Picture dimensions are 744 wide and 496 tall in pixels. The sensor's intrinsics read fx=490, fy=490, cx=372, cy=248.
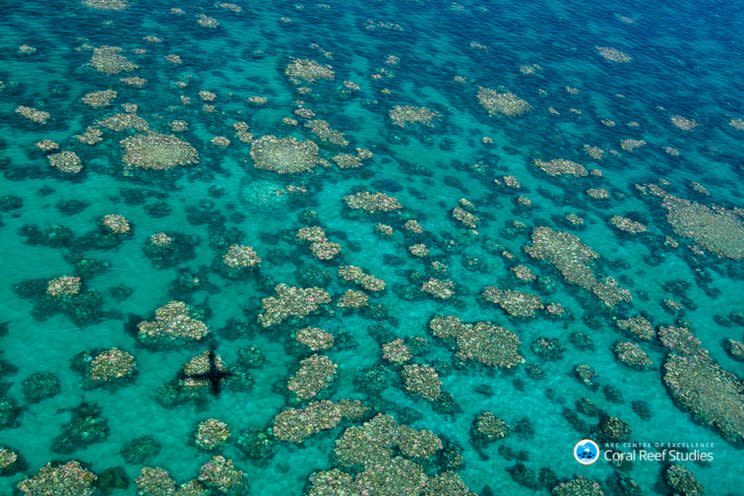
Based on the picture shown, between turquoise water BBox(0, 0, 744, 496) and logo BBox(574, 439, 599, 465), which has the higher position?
turquoise water BBox(0, 0, 744, 496)

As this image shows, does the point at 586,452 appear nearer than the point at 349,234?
Yes

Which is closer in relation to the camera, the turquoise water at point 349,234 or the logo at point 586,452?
the turquoise water at point 349,234

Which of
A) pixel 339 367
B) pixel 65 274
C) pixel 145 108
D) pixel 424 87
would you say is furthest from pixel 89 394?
pixel 424 87

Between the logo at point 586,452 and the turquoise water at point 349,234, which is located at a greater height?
the turquoise water at point 349,234

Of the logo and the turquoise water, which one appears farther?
the logo

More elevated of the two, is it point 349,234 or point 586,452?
point 349,234
